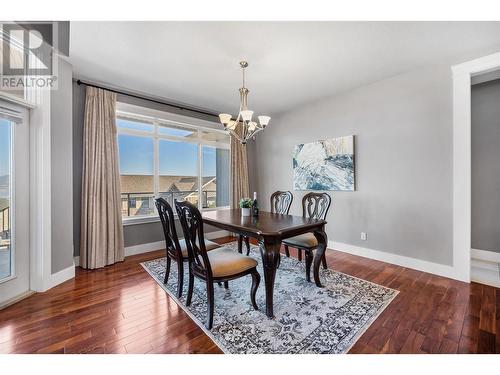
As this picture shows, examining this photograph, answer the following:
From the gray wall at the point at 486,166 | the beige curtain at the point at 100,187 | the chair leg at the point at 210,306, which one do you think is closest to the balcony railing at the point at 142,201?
the beige curtain at the point at 100,187

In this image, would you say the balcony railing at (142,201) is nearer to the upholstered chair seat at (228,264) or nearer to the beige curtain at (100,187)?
the beige curtain at (100,187)

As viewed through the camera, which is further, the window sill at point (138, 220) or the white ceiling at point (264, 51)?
the window sill at point (138, 220)

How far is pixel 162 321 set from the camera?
5.95 ft

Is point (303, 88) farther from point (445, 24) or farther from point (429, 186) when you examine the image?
point (429, 186)

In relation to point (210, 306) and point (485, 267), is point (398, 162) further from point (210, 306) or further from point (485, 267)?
point (210, 306)

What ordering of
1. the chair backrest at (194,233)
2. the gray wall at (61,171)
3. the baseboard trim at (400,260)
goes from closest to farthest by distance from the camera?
1. the chair backrest at (194,233)
2. the gray wall at (61,171)
3. the baseboard trim at (400,260)

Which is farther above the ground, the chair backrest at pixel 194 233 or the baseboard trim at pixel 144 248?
the chair backrest at pixel 194 233

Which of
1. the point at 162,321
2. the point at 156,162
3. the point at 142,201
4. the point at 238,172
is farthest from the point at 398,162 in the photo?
the point at 142,201

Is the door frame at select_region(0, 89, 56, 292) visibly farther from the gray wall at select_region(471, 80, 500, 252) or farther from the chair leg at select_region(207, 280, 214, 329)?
the gray wall at select_region(471, 80, 500, 252)

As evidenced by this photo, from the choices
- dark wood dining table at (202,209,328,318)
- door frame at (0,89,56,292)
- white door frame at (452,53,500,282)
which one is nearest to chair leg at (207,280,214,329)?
dark wood dining table at (202,209,328,318)

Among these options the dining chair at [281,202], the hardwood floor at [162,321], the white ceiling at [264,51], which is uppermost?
the white ceiling at [264,51]

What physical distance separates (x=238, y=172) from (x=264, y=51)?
8.89 ft

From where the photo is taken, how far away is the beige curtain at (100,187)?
2.98 meters
